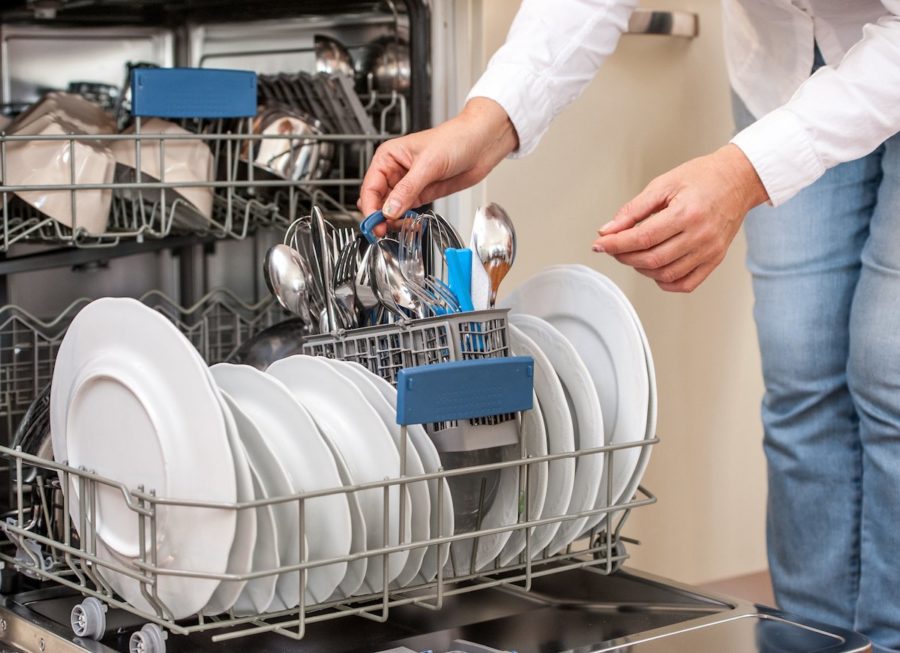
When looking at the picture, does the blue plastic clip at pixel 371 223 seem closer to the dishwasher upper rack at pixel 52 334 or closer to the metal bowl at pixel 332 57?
the dishwasher upper rack at pixel 52 334

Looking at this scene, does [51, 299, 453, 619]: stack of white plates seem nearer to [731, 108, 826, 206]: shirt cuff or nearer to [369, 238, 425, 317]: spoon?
[369, 238, 425, 317]: spoon

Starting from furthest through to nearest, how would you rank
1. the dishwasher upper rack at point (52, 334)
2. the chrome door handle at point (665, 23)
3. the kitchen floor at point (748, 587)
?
the kitchen floor at point (748, 587), the chrome door handle at point (665, 23), the dishwasher upper rack at point (52, 334)

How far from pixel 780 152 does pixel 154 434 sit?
0.53 m

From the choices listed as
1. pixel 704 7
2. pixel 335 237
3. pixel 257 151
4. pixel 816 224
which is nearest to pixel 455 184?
pixel 335 237

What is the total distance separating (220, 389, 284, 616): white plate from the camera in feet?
2.55

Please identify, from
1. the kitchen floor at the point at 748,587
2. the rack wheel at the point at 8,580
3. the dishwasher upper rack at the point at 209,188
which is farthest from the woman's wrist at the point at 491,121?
the kitchen floor at the point at 748,587

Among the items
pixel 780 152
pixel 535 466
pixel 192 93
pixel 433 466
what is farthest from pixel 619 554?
pixel 192 93

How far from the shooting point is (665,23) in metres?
1.35

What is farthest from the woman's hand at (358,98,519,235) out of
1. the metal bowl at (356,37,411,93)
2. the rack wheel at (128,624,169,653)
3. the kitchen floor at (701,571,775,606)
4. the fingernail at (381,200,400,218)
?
the kitchen floor at (701,571,775,606)

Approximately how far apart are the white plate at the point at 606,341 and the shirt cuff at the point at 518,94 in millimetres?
181

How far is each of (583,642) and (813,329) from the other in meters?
0.46

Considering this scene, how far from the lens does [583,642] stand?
94cm

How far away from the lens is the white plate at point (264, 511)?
0.78 m

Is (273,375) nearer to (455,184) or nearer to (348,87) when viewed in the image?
(455,184)
